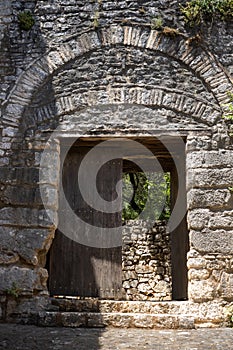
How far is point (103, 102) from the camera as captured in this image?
5992 millimetres

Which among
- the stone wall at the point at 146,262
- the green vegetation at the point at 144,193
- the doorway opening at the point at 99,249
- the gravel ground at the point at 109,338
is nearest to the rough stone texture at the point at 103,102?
the doorway opening at the point at 99,249

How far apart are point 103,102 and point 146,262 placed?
4.40 meters

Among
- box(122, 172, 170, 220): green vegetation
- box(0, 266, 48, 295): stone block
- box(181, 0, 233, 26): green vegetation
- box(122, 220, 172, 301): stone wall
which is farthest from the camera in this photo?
box(122, 172, 170, 220): green vegetation

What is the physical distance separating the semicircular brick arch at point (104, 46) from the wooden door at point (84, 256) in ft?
3.22

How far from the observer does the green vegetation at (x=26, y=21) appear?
20.5ft

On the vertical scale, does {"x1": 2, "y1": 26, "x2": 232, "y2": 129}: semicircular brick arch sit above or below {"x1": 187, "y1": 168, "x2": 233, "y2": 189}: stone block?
above

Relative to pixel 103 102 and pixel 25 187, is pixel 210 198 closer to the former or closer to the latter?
pixel 103 102

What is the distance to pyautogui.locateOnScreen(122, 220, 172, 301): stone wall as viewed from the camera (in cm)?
919

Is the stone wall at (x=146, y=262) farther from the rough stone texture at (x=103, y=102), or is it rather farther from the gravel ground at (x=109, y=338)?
the gravel ground at (x=109, y=338)

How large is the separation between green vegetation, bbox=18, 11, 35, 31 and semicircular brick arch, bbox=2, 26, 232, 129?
0.47 m

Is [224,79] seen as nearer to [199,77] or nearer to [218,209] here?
[199,77]

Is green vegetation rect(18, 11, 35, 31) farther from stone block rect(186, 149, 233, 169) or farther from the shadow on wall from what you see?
stone block rect(186, 149, 233, 169)

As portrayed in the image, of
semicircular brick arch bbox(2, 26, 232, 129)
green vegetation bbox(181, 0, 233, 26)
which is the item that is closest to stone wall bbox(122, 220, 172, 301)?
semicircular brick arch bbox(2, 26, 232, 129)

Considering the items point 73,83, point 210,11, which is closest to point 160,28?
point 210,11
